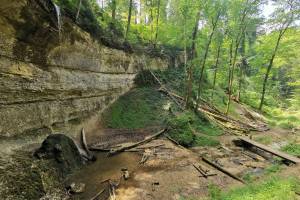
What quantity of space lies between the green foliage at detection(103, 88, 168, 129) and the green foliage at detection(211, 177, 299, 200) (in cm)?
804

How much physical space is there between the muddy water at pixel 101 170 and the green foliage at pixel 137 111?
14.1 ft

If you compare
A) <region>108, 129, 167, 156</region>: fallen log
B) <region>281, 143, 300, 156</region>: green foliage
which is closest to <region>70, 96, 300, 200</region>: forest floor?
<region>108, 129, 167, 156</region>: fallen log

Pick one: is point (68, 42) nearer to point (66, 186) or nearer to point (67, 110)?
point (67, 110)

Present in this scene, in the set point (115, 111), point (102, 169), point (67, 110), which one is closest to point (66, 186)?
point (102, 169)

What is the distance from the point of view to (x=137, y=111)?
16078 millimetres

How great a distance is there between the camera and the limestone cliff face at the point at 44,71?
795 centimetres

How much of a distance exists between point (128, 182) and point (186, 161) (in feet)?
10.8

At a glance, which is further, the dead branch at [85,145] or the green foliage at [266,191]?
the dead branch at [85,145]

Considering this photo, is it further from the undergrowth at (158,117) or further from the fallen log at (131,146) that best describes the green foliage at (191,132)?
the fallen log at (131,146)

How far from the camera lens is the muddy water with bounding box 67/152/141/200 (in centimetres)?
751

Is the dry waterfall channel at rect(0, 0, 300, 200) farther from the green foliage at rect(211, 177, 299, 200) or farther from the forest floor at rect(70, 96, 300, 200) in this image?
the green foliage at rect(211, 177, 299, 200)

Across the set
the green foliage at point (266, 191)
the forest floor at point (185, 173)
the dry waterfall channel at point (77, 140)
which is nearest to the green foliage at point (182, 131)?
the dry waterfall channel at point (77, 140)

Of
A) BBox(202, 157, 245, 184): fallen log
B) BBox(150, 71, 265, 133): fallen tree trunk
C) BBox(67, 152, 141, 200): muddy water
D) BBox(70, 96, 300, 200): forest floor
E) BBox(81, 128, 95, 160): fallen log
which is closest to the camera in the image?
BBox(70, 96, 300, 200): forest floor

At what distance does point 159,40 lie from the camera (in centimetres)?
2566
